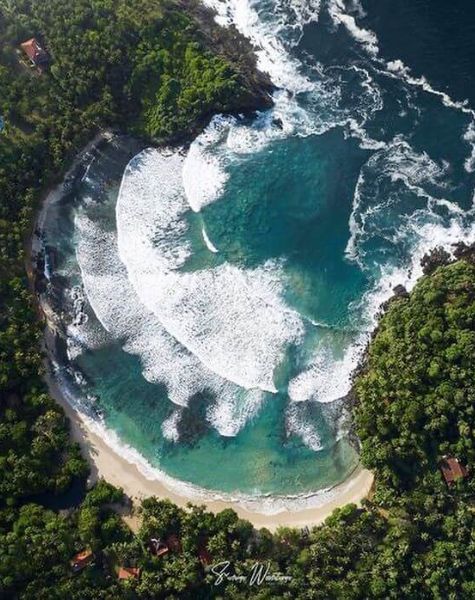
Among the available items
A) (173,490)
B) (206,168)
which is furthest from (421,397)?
(206,168)

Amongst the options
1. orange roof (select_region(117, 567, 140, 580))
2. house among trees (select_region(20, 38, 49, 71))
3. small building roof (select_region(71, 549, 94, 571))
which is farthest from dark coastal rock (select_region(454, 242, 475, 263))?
house among trees (select_region(20, 38, 49, 71))

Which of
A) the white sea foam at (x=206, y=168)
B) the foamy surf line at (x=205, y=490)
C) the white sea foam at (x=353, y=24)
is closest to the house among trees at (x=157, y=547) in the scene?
the foamy surf line at (x=205, y=490)

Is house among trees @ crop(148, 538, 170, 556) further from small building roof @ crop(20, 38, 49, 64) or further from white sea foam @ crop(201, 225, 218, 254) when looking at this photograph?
small building roof @ crop(20, 38, 49, 64)

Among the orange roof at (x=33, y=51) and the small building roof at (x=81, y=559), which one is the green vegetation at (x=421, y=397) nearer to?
the small building roof at (x=81, y=559)

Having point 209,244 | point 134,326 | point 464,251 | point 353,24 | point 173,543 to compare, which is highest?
point 353,24

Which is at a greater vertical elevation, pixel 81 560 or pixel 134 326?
pixel 134 326

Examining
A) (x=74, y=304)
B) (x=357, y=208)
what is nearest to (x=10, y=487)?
(x=74, y=304)

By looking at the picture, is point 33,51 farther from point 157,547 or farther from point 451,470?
point 451,470

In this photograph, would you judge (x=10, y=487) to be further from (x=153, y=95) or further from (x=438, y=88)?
(x=438, y=88)
